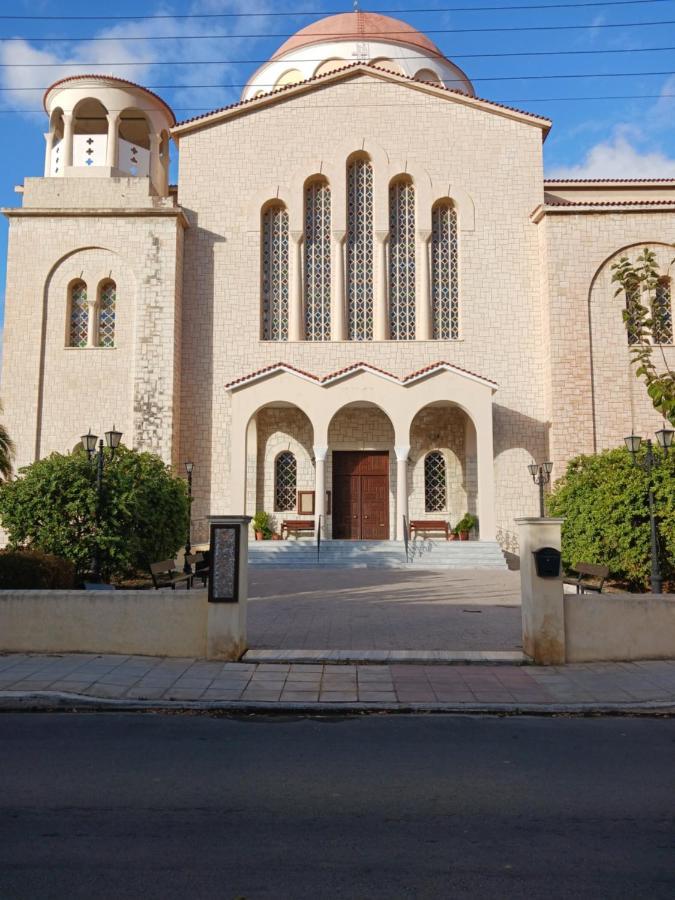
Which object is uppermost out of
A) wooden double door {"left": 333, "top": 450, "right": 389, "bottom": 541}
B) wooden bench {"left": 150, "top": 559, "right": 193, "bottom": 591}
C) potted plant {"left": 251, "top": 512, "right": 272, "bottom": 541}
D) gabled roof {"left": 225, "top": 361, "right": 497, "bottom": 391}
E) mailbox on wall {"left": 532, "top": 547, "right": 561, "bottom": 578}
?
gabled roof {"left": 225, "top": 361, "right": 497, "bottom": 391}

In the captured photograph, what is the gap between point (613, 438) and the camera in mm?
22719

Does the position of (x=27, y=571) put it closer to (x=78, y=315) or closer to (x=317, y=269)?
(x=78, y=315)

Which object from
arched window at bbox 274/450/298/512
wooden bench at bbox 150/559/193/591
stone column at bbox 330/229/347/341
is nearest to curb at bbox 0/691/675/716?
wooden bench at bbox 150/559/193/591

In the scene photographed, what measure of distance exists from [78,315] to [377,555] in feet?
40.5

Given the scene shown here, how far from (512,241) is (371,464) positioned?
28.2 feet

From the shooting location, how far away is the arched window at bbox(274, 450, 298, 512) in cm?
2373

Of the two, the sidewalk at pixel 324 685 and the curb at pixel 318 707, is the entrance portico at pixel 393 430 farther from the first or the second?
the curb at pixel 318 707

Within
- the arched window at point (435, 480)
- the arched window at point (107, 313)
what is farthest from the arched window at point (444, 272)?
the arched window at point (107, 313)

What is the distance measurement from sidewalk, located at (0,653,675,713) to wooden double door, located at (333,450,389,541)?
15.3m

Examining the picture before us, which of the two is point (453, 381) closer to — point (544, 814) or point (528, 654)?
point (528, 654)

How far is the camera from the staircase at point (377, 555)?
2023 cm

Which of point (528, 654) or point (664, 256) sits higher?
point (664, 256)

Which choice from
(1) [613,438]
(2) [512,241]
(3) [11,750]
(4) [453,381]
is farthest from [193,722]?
(2) [512,241]

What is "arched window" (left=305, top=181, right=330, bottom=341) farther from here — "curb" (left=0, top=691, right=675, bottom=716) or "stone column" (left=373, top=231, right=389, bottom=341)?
"curb" (left=0, top=691, right=675, bottom=716)
